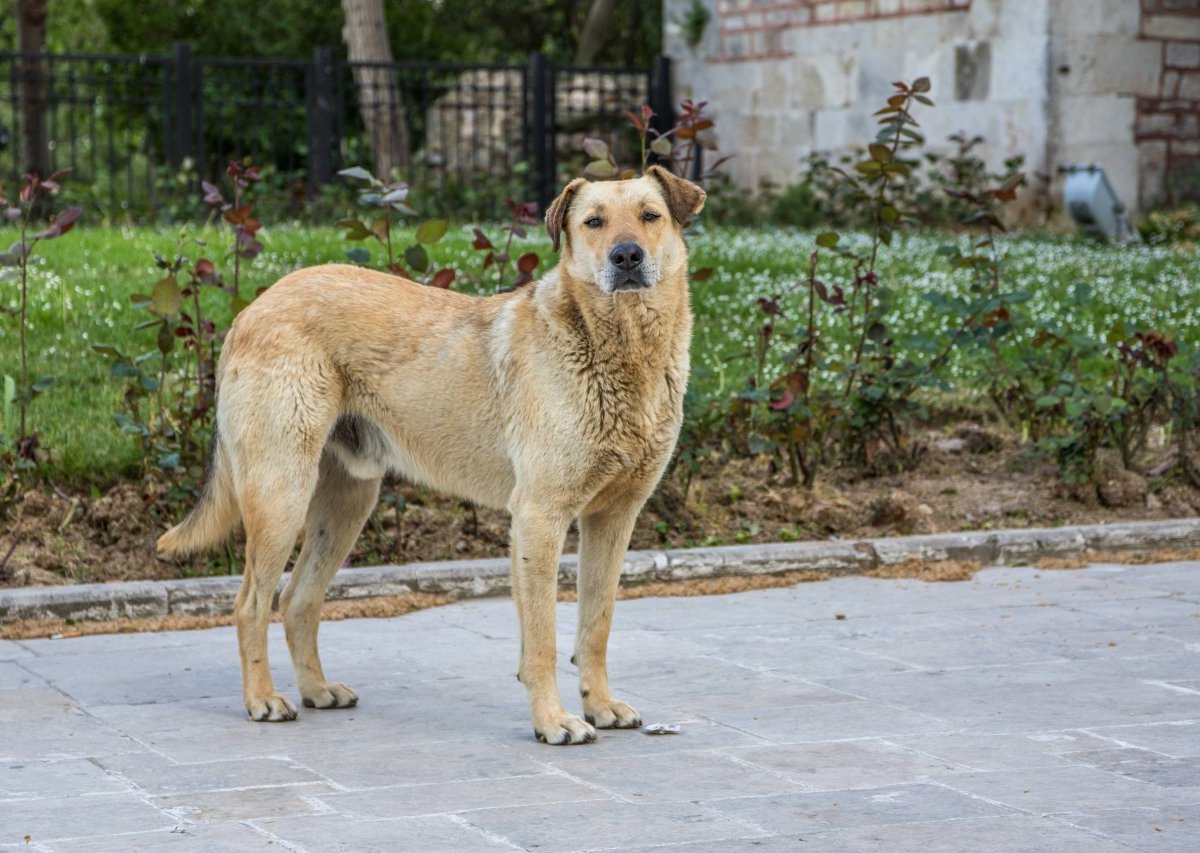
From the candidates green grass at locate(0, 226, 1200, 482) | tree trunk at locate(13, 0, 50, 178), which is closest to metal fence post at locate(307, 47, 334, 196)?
tree trunk at locate(13, 0, 50, 178)

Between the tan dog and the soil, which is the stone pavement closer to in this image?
the tan dog

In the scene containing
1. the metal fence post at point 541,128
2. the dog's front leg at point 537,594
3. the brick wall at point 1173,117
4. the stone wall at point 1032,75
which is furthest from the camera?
the metal fence post at point 541,128

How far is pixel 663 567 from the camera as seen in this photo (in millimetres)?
7457

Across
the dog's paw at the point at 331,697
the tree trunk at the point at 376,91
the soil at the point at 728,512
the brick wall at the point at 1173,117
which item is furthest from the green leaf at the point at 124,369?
the brick wall at the point at 1173,117

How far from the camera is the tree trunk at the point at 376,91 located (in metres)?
19.6

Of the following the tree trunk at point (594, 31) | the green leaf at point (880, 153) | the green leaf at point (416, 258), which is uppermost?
the tree trunk at point (594, 31)

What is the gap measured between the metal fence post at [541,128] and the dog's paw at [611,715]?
1401cm

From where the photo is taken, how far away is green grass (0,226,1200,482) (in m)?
8.34

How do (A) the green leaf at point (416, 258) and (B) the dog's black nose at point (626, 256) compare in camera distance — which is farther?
(A) the green leaf at point (416, 258)

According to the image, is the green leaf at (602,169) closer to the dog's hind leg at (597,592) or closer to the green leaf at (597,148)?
the green leaf at (597,148)

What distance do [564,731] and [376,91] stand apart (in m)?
15.3

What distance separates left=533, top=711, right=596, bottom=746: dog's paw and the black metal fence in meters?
11.1

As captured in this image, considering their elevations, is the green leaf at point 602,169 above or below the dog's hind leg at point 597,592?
above

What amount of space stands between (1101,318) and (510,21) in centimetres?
1908
